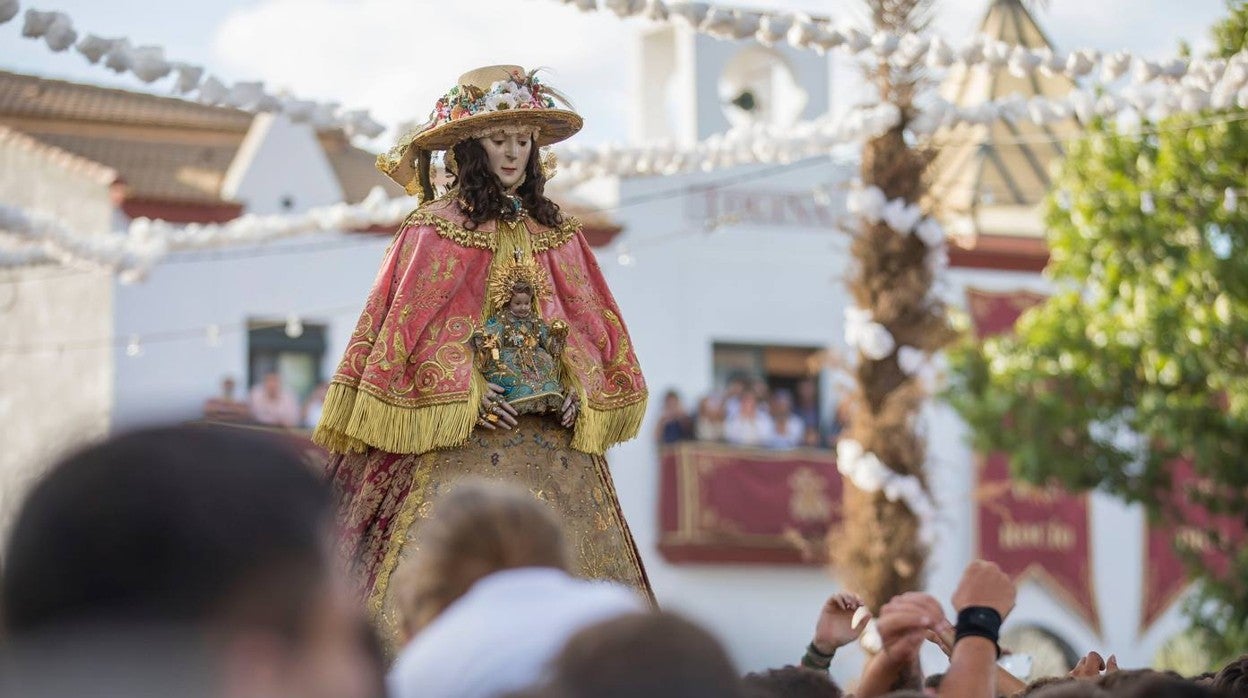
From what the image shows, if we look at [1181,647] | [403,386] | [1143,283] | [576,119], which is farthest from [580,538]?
[1181,647]

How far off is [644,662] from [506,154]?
12.9 feet

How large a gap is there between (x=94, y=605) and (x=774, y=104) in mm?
21542

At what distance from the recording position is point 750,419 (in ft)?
70.9

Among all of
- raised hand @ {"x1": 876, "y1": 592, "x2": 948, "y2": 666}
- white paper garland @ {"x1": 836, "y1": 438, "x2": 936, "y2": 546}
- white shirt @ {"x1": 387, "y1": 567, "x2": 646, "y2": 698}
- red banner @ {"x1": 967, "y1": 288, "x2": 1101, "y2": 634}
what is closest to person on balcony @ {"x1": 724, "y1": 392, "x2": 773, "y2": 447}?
red banner @ {"x1": 967, "y1": 288, "x2": 1101, "y2": 634}

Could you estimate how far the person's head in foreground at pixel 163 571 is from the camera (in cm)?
193

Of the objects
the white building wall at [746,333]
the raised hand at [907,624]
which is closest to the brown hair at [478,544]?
the raised hand at [907,624]

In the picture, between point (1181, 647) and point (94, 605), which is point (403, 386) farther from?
point (1181, 647)

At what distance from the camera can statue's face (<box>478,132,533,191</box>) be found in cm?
607

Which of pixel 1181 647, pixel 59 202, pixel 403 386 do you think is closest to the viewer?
pixel 403 386

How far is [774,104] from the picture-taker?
2317 centimetres

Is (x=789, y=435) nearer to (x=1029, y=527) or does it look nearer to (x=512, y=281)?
(x=1029, y=527)

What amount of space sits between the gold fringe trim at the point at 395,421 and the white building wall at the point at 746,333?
15.2 meters

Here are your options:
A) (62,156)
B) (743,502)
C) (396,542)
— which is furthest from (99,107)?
(396,542)

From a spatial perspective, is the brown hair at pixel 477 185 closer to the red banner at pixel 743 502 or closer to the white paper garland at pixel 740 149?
the white paper garland at pixel 740 149
